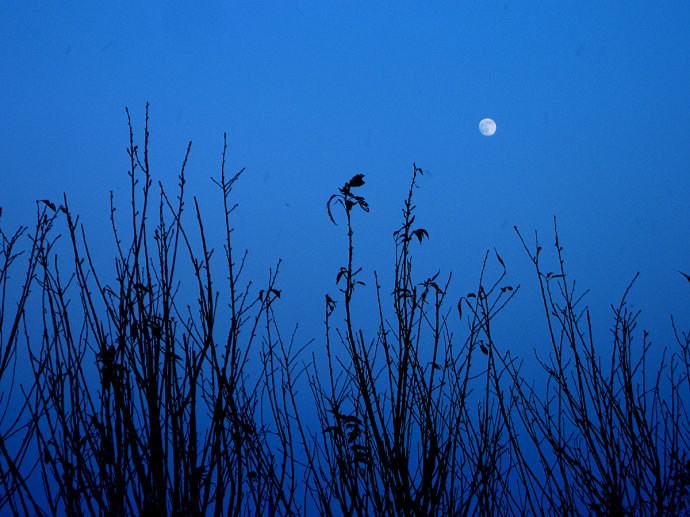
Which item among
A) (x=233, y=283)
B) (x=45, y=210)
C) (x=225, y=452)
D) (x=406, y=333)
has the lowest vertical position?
(x=225, y=452)

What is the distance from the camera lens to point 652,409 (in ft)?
11.0

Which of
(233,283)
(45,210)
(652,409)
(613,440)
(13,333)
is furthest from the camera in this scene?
(652,409)

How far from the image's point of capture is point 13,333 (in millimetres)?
2342

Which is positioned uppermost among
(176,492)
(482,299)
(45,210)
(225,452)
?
(45,210)

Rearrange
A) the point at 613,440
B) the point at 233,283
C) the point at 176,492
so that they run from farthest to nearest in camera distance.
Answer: the point at 613,440, the point at 233,283, the point at 176,492

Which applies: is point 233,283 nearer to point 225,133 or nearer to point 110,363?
point 110,363

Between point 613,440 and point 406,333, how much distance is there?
4.90 ft

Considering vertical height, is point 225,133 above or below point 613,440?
above

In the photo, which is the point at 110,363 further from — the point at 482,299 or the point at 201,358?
the point at 482,299

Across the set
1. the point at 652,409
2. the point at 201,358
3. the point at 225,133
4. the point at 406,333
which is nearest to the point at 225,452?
the point at 201,358

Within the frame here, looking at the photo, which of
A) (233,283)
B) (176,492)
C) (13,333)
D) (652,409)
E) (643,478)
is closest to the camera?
(176,492)

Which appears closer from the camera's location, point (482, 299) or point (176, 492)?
point (176, 492)

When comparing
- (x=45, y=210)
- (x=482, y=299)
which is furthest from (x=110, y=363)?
(x=482, y=299)

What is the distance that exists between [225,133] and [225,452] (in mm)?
1526
